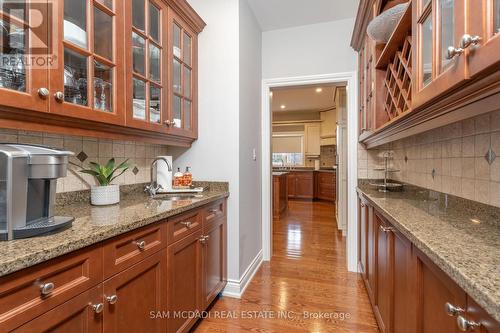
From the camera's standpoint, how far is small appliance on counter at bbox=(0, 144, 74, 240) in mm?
784

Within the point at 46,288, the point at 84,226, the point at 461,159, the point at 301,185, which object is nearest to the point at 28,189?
the point at 84,226

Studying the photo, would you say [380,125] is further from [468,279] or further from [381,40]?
[468,279]

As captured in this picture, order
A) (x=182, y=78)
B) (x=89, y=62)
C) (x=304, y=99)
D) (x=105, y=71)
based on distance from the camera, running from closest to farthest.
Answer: (x=89, y=62), (x=105, y=71), (x=182, y=78), (x=304, y=99)

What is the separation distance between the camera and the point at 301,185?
22.9 feet

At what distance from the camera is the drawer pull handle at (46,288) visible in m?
0.73

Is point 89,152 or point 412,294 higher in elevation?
point 89,152

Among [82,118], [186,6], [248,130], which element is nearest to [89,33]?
[82,118]

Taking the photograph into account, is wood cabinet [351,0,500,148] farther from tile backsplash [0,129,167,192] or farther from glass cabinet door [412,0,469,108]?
tile backsplash [0,129,167,192]

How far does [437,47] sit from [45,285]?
1.50 m

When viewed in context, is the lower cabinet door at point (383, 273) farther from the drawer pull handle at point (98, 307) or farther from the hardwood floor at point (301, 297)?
the drawer pull handle at point (98, 307)

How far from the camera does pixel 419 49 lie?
3.47 feet

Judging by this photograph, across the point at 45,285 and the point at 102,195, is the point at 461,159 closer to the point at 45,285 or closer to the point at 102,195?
the point at 45,285

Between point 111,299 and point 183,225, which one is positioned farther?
point 183,225

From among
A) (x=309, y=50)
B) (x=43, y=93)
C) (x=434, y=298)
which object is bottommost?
(x=434, y=298)
